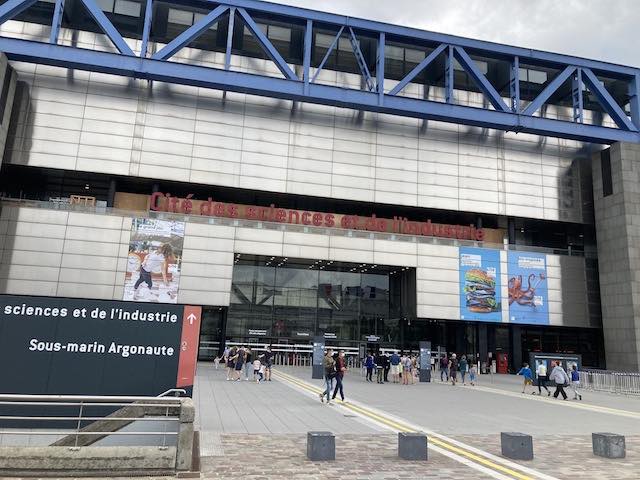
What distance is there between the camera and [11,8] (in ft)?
125

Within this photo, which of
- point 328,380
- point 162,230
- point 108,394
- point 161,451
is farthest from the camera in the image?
point 162,230

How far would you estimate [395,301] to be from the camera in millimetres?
46281

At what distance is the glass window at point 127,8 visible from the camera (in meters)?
44.2

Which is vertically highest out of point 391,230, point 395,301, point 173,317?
point 391,230

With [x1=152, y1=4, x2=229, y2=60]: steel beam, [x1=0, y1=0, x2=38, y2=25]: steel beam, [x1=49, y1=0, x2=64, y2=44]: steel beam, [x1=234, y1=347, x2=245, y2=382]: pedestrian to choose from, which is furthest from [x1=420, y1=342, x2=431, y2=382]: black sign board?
[x1=0, y1=0, x2=38, y2=25]: steel beam

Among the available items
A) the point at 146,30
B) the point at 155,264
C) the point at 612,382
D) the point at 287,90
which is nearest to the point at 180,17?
the point at 146,30

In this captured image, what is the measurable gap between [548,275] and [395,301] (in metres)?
14.4

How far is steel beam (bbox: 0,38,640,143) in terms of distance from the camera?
38.1 meters

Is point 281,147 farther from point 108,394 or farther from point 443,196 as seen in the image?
point 108,394

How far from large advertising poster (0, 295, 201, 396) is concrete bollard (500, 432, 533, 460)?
6629 mm

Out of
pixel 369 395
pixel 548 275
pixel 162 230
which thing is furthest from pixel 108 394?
pixel 548 275

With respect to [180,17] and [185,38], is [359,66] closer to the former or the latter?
[185,38]

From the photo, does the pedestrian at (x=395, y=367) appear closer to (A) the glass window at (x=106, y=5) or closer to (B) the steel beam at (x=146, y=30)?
(B) the steel beam at (x=146, y=30)

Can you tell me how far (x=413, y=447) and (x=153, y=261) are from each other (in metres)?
32.5
